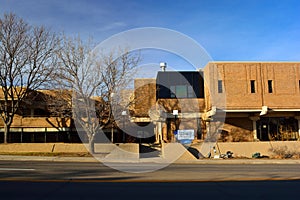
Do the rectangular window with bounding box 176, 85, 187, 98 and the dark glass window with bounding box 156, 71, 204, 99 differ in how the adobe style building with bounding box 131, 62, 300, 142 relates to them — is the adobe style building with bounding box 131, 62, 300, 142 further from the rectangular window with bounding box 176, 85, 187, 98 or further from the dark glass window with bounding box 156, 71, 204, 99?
the rectangular window with bounding box 176, 85, 187, 98

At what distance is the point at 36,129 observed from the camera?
35719mm

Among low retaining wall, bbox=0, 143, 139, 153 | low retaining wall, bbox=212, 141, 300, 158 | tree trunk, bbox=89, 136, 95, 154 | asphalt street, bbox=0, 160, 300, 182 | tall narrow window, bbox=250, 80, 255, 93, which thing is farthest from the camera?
tall narrow window, bbox=250, 80, 255, 93

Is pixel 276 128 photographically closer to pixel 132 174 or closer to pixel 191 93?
pixel 191 93

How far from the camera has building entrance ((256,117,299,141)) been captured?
32562 millimetres

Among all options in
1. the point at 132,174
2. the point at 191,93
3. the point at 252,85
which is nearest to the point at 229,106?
the point at 252,85

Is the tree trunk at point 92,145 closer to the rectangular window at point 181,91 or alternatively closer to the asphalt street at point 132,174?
the asphalt street at point 132,174

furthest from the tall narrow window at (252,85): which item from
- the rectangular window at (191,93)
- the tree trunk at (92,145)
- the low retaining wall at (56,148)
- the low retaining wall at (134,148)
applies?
the tree trunk at (92,145)

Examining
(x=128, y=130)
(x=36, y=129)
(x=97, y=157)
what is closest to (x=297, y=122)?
(x=128, y=130)

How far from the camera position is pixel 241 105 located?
3173 cm

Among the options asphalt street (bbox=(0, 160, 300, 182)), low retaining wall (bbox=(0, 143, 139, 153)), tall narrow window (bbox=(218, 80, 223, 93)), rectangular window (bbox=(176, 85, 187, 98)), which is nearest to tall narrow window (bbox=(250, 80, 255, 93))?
tall narrow window (bbox=(218, 80, 223, 93))

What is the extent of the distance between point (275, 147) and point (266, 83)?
7.88 metres

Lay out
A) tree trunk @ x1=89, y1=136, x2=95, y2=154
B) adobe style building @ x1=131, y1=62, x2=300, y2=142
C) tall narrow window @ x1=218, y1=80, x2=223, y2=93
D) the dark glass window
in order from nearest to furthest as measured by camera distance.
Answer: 1. tree trunk @ x1=89, y1=136, x2=95, y2=154
2. adobe style building @ x1=131, y1=62, x2=300, y2=142
3. tall narrow window @ x1=218, y1=80, x2=223, y2=93
4. the dark glass window

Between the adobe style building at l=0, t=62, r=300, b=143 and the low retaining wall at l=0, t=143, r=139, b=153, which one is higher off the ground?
the adobe style building at l=0, t=62, r=300, b=143
